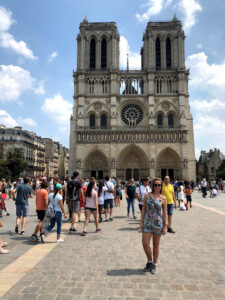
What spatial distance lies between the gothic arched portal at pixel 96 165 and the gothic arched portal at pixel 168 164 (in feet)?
25.3

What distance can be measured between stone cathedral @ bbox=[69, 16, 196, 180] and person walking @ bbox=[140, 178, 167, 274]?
29.4 metres

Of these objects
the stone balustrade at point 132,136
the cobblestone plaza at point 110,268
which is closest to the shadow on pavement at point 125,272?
the cobblestone plaza at point 110,268

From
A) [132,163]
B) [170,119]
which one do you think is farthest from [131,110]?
[132,163]

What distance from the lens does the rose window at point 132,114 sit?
36688mm

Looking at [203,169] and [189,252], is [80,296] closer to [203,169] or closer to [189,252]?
[189,252]

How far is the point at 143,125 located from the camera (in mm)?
36250

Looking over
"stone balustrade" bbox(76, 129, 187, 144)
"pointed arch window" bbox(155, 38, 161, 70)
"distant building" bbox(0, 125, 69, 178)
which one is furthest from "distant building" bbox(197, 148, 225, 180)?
"distant building" bbox(0, 125, 69, 178)

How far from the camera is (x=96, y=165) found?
3556 cm

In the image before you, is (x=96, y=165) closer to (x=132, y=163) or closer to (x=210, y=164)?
(x=132, y=163)

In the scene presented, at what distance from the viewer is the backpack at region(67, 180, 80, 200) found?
7211 millimetres

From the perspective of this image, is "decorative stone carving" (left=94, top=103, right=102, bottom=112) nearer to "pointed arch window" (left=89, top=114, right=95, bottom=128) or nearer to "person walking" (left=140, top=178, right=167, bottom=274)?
"pointed arch window" (left=89, top=114, right=95, bottom=128)

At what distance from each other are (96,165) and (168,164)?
10.7m

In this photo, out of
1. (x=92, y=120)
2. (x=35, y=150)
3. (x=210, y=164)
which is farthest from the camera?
(x=210, y=164)

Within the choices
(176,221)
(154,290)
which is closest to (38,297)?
(154,290)
